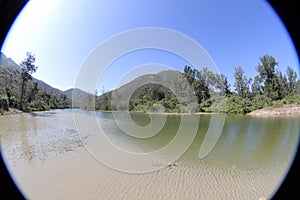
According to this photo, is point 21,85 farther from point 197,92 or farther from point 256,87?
point 256,87

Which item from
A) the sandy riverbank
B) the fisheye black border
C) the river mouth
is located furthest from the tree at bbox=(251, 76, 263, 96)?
the fisheye black border

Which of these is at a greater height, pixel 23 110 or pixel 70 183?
pixel 23 110

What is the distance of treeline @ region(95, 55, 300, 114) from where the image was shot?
20.0m

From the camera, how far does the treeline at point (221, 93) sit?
65.8 ft

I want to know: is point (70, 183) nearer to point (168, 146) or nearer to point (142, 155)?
point (142, 155)

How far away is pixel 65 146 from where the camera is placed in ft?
16.6

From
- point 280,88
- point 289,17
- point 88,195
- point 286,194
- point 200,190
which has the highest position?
point 280,88

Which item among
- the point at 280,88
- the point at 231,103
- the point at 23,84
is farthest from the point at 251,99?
the point at 23,84

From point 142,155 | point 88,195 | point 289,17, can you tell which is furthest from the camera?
point 142,155

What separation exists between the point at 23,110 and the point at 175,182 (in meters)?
21.4

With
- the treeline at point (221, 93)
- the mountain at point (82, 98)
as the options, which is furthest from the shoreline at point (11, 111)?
the treeline at point (221, 93)

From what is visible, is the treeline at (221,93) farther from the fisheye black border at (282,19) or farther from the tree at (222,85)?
the fisheye black border at (282,19)

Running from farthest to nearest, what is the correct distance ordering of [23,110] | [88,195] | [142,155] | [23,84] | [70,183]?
[23,84]
[23,110]
[142,155]
[70,183]
[88,195]

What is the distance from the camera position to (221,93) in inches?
894
